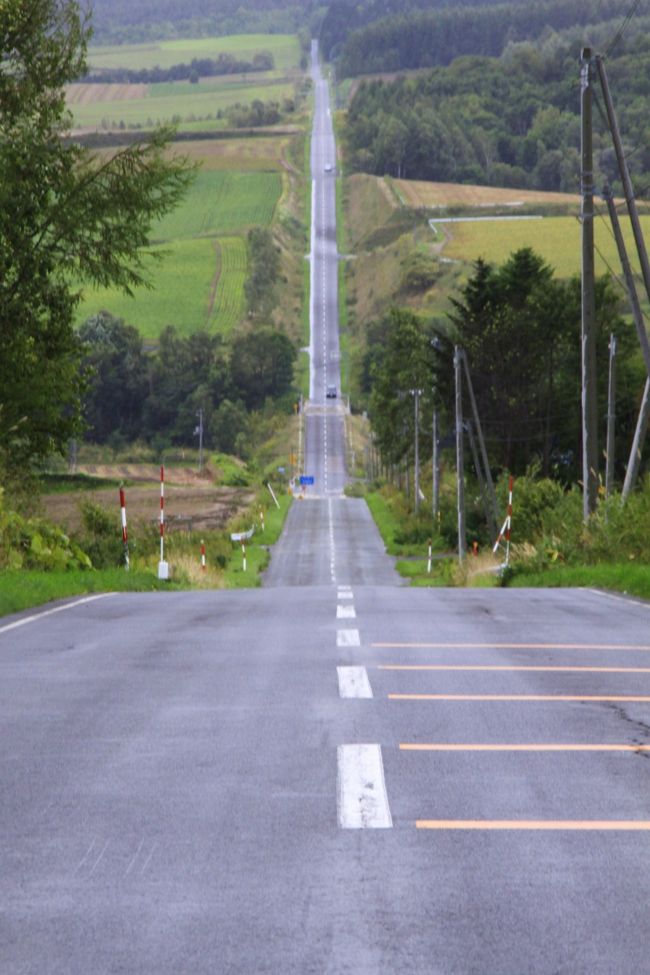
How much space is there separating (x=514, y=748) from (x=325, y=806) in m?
1.76

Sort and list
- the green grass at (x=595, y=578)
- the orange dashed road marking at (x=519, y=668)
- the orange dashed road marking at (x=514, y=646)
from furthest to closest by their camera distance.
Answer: the green grass at (x=595, y=578), the orange dashed road marking at (x=514, y=646), the orange dashed road marking at (x=519, y=668)

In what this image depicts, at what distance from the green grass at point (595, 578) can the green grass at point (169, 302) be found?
13654cm

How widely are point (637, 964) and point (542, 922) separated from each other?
0.47 metres

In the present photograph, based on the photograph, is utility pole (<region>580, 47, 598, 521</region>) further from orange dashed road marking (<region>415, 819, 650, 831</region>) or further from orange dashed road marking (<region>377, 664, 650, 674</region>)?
orange dashed road marking (<region>415, 819, 650, 831</region>)

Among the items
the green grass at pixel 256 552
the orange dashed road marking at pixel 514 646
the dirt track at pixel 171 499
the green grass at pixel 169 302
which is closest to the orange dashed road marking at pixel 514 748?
the orange dashed road marking at pixel 514 646

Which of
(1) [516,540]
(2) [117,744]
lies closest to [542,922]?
(2) [117,744]

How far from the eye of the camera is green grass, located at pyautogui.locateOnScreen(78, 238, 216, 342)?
17350 cm

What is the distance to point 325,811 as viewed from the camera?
6.94 meters

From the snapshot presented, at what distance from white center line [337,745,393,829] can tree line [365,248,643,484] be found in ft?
230

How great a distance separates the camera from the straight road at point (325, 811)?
5.19 m

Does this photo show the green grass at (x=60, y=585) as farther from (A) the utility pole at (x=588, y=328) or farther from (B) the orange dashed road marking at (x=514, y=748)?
(B) the orange dashed road marking at (x=514, y=748)

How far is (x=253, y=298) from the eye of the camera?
18275cm

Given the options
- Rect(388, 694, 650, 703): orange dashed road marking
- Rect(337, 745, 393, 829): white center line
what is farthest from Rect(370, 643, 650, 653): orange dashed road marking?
Rect(337, 745, 393, 829): white center line

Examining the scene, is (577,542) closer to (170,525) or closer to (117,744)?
(117,744)
